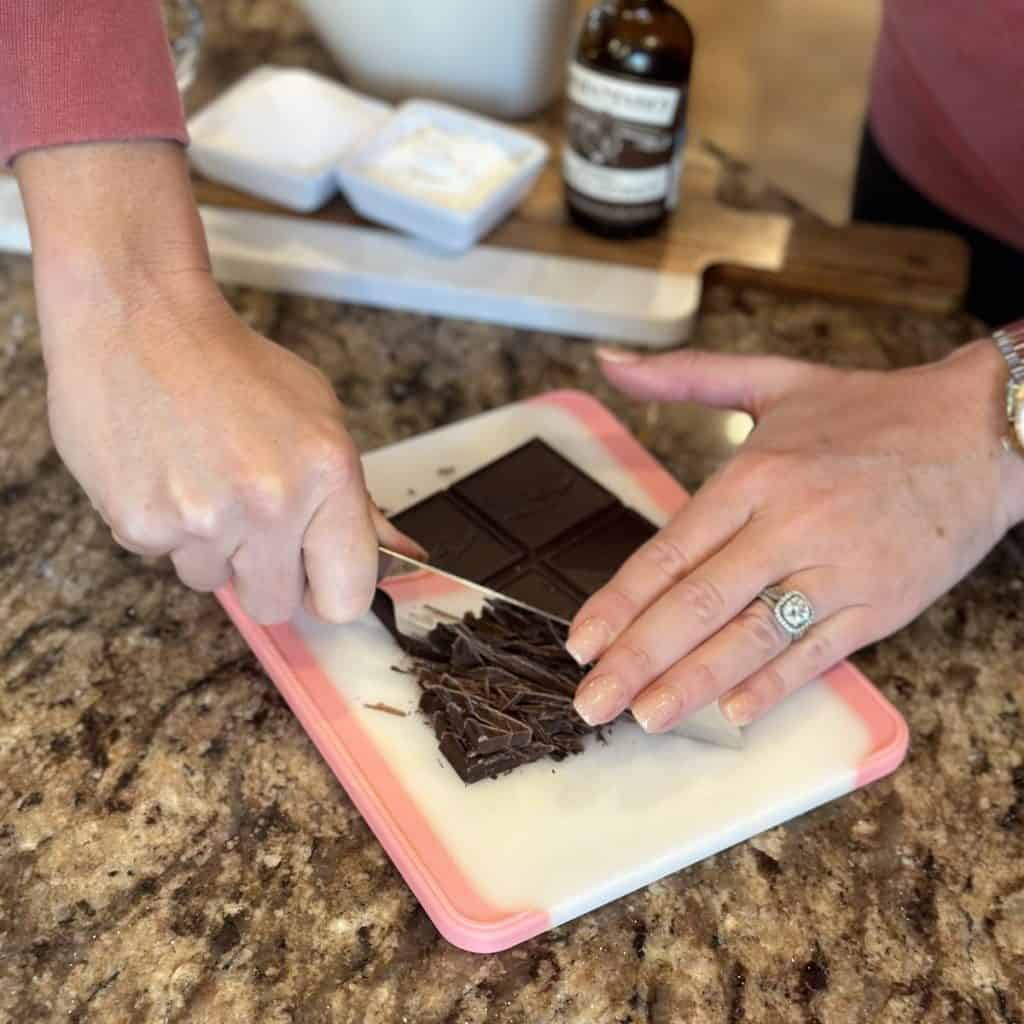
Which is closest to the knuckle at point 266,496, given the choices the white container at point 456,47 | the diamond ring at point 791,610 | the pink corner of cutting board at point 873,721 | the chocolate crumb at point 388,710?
the chocolate crumb at point 388,710

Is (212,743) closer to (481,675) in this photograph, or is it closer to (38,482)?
(481,675)

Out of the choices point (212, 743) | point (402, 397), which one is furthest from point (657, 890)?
point (402, 397)

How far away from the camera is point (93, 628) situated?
1.17 meters

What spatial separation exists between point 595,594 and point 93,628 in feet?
1.62

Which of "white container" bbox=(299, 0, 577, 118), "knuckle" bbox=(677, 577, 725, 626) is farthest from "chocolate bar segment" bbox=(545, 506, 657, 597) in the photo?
"white container" bbox=(299, 0, 577, 118)

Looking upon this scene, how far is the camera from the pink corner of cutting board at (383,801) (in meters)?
0.95

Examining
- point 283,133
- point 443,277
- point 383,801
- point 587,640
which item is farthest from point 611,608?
point 283,133

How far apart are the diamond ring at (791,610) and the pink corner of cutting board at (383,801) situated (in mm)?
343

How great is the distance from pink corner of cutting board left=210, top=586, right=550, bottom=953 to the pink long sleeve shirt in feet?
1.48

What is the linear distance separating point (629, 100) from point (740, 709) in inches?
30.5

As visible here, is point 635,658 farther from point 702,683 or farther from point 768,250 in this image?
point 768,250

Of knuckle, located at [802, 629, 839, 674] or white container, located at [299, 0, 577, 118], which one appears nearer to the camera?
knuckle, located at [802, 629, 839, 674]

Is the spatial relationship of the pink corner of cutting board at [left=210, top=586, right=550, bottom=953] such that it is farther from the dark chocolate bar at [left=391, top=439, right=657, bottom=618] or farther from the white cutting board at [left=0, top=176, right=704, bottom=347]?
the white cutting board at [left=0, top=176, right=704, bottom=347]

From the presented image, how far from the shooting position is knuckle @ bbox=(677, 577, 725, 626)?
1077 millimetres
